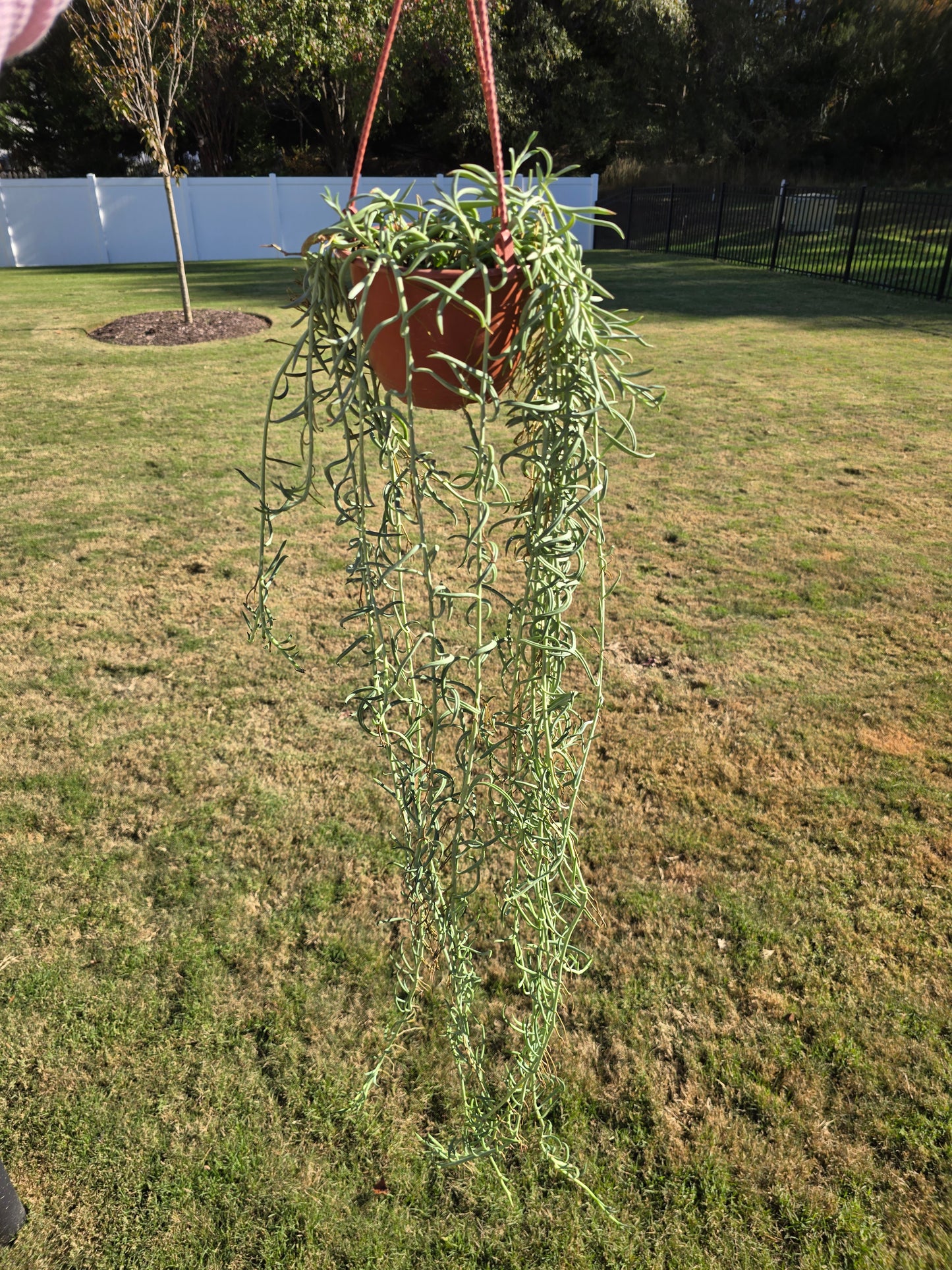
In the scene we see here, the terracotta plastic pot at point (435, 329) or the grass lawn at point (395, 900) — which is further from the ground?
the terracotta plastic pot at point (435, 329)

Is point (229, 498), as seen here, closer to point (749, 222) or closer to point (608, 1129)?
point (608, 1129)

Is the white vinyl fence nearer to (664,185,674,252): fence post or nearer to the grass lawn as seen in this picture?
(664,185,674,252): fence post

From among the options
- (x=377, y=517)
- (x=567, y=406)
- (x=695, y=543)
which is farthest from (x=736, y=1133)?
(x=377, y=517)

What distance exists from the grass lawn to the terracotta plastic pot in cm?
129

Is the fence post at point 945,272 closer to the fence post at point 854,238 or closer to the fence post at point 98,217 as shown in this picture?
the fence post at point 854,238

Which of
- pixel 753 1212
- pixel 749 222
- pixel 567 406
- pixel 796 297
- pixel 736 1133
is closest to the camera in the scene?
pixel 567 406

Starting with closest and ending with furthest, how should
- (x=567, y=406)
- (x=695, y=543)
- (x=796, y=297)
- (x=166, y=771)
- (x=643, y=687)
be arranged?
1. (x=567, y=406)
2. (x=166, y=771)
3. (x=643, y=687)
4. (x=695, y=543)
5. (x=796, y=297)

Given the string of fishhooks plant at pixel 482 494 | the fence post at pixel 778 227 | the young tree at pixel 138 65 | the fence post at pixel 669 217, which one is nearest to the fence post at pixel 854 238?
the fence post at pixel 778 227

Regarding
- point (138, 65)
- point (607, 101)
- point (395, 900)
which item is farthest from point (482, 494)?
point (607, 101)

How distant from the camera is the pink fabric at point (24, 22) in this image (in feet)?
2.00

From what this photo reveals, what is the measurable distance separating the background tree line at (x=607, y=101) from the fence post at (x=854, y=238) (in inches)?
344

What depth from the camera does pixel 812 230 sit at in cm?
1215

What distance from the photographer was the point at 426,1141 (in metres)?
1.44

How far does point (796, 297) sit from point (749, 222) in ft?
11.9
